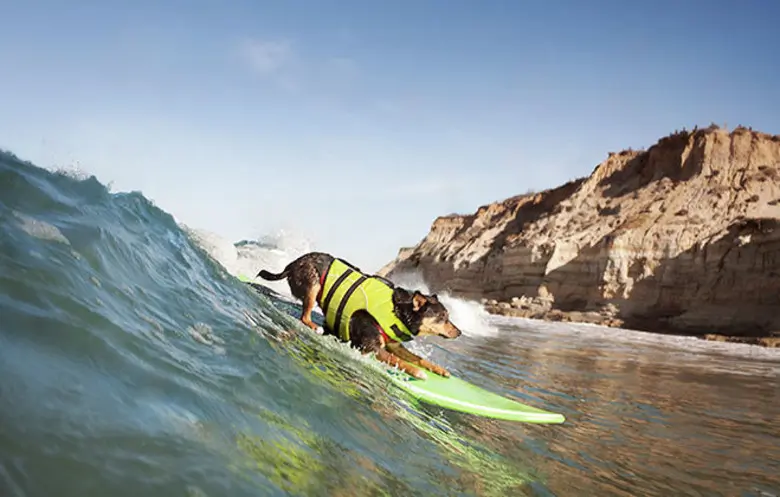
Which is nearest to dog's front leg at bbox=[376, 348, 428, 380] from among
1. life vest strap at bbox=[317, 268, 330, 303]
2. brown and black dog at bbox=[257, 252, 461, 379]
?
brown and black dog at bbox=[257, 252, 461, 379]

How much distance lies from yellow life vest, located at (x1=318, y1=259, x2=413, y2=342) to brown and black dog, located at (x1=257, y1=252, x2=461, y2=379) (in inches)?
2.2

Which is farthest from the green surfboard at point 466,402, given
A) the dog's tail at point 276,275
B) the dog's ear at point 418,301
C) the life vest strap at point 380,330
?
the dog's tail at point 276,275

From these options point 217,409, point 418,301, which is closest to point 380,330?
point 418,301

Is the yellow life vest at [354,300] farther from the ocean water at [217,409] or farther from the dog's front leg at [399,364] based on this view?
the ocean water at [217,409]

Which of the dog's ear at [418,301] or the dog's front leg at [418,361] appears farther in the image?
the dog's front leg at [418,361]

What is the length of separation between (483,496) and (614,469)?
191 centimetres

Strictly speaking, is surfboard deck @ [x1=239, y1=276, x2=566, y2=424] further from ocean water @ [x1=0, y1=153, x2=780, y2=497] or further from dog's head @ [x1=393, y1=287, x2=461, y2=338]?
dog's head @ [x1=393, y1=287, x2=461, y2=338]

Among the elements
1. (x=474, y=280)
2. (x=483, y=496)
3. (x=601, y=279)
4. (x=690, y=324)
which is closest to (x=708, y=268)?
(x=690, y=324)

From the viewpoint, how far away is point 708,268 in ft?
97.2

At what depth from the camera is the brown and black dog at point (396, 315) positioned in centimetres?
643

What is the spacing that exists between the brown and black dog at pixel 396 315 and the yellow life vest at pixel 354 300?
Answer: 0.19ft

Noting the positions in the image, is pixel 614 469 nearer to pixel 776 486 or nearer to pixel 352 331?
pixel 776 486

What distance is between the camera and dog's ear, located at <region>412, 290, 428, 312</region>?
654 centimetres

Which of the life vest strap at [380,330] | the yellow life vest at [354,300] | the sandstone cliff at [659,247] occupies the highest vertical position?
the sandstone cliff at [659,247]
